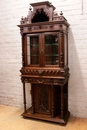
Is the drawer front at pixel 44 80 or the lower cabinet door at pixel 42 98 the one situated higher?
the drawer front at pixel 44 80

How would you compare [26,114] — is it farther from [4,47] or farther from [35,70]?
[4,47]

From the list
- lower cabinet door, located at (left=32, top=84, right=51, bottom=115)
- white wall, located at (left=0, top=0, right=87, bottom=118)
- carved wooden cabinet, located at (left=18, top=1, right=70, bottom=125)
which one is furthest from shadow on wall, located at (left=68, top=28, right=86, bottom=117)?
lower cabinet door, located at (left=32, top=84, right=51, bottom=115)

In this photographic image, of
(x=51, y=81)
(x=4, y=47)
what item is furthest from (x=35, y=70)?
(x=4, y=47)

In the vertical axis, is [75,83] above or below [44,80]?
below

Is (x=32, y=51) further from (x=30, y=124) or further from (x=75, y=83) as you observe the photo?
(x=30, y=124)

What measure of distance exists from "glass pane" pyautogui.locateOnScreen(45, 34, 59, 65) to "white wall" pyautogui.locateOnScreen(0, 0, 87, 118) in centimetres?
37

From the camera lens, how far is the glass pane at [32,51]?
2.75 metres

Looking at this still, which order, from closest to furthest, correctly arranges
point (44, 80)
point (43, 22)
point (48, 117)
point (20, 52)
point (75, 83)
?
point (43, 22) → point (44, 80) → point (48, 117) → point (75, 83) → point (20, 52)

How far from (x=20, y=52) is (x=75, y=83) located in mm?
1369

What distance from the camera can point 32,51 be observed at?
2.81 metres

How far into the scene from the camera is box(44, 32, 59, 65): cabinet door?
2596 mm

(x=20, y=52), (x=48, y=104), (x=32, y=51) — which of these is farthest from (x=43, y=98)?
(x=20, y=52)

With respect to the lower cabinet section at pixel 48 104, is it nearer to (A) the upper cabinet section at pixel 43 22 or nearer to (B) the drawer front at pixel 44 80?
(B) the drawer front at pixel 44 80

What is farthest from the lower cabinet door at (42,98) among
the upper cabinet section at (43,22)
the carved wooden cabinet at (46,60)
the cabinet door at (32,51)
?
the upper cabinet section at (43,22)
